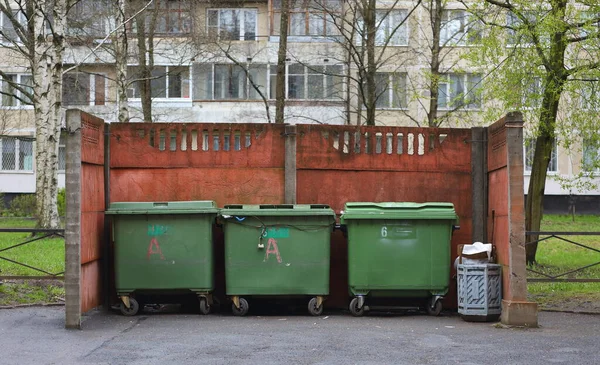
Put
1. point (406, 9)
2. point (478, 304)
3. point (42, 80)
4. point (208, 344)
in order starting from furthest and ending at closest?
1. point (406, 9)
2. point (42, 80)
3. point (478, 304)
4. point (208, 344)

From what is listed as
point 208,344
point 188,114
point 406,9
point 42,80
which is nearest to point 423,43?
point 406,9

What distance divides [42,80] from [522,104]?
10.8 m

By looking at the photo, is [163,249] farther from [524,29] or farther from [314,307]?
[524,29]

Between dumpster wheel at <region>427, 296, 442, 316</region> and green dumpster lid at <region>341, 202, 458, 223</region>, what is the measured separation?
1.02 meters

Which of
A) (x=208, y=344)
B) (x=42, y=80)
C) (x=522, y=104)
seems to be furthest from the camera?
(x=42, y=80)

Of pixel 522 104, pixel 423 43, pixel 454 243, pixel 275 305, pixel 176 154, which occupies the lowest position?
pixel 275 305

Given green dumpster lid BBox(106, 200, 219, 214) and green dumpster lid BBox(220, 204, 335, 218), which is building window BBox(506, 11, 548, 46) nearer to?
green dumpster lid BBox(220, 204, 335, 218)

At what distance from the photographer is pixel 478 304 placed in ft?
36.4

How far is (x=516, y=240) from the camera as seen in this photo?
10.7m

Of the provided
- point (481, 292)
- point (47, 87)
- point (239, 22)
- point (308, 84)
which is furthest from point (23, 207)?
point (481, 292)

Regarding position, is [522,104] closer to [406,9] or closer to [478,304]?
[478,304]

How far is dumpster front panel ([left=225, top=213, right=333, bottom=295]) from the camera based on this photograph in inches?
451

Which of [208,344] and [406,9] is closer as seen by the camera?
[208,344]

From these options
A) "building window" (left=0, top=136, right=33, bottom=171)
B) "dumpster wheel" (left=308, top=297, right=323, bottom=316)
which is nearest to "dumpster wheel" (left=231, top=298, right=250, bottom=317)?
"dumpster wheel" (left=308, top=297, right=323, bottom=316)
